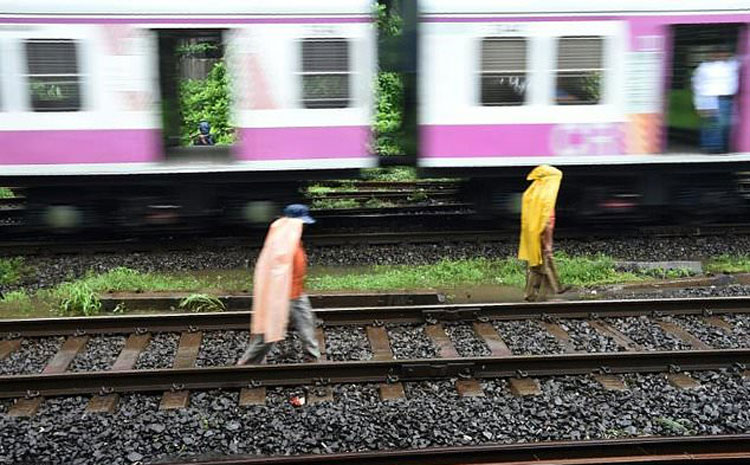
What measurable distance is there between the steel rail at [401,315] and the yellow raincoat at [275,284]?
118cm

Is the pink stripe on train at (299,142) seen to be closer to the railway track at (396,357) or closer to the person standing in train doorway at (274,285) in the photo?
the railway track at (396,357)

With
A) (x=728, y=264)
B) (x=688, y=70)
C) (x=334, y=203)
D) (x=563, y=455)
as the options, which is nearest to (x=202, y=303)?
(x=563, y=455)

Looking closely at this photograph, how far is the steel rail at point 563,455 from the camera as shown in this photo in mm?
4543

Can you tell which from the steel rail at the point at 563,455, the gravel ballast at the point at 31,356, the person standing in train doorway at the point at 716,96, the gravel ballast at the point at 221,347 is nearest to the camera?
the steel rail at the point at 563,455

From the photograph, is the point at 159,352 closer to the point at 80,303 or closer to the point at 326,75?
the point at 80,303

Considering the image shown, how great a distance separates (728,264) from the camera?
9.59 meters

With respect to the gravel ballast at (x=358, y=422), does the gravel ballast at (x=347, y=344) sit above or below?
above

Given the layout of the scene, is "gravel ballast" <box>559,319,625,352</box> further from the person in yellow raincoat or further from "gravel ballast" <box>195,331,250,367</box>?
"gravel ballast" <box>195,331,250,367</box>

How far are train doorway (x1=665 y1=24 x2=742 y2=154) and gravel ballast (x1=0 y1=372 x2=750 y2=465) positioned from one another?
5445 mm

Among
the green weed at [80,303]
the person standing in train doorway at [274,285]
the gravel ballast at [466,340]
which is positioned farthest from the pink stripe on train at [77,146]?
the gravel ballast at [466,340]

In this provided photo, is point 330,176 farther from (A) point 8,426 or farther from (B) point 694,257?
(A) point 8,426

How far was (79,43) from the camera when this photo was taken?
9219mm

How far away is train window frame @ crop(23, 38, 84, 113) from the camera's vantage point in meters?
9.19

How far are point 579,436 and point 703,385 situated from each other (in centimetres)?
140
